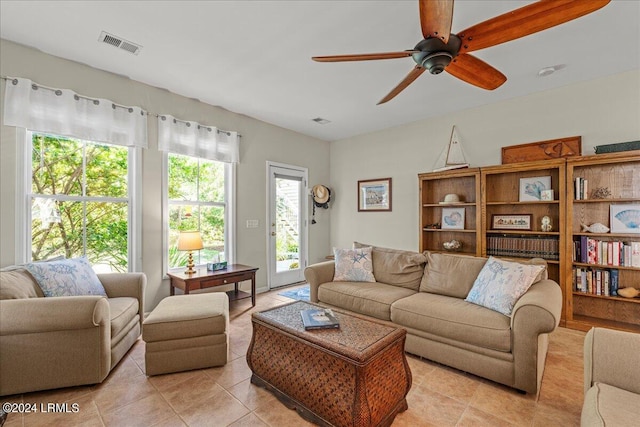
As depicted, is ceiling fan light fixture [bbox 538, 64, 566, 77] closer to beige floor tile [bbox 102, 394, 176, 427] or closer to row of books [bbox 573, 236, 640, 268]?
row of books [bbox 573, 236, 640, 268]

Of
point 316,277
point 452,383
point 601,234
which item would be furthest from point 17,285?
point 601,234

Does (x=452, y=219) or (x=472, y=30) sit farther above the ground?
(x=472, y=30)

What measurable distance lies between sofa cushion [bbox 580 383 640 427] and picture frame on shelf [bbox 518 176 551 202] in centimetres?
251

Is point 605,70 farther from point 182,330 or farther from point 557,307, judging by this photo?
point 182,330

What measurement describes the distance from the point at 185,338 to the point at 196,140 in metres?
2.46

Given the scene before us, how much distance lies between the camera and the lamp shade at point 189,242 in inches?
122

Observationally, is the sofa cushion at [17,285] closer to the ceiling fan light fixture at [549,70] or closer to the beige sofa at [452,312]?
the beige sofa at [452,312]

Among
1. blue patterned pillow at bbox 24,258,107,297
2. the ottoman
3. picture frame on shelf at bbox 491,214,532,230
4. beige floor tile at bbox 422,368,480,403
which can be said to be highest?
picture frame on shelf at bbox 491,214,532,230

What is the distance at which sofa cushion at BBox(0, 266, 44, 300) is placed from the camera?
6.25ft

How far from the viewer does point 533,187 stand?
3.37 m

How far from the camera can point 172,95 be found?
3.44m

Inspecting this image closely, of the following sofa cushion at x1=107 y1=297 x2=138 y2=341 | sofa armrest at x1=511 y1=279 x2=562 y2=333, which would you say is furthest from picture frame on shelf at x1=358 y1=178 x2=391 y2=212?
sofa cushion at x1=107 y1=297 x2=138 y2=341

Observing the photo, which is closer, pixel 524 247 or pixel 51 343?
pixel 51 343

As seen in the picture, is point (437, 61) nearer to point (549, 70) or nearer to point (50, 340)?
point (549, 70)
